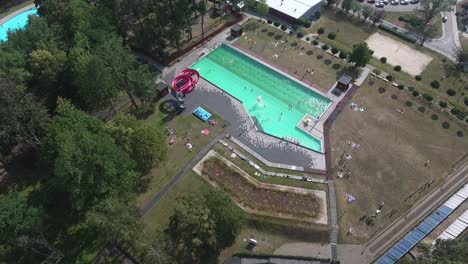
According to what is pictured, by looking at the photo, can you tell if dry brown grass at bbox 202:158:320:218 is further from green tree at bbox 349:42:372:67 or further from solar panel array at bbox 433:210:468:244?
green tree at bbox 349:42:372:67

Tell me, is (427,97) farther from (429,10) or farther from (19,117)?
(19,117)

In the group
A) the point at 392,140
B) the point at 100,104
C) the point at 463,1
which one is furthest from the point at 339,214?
the point at 463,1

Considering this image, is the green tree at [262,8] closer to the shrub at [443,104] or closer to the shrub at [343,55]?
the shrub at [343,55]

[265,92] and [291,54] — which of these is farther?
[291,54]

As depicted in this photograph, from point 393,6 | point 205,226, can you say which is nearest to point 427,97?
point 393,6

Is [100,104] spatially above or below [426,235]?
above

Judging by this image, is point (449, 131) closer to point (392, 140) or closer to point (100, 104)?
point (392, 140)

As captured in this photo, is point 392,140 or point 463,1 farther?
point 463,1
